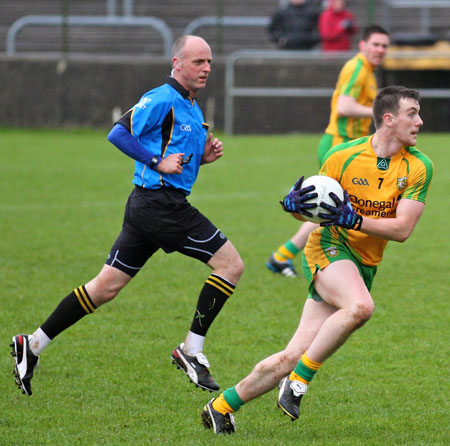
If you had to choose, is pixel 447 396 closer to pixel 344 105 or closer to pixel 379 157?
pixel 379 157

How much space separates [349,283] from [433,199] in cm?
883

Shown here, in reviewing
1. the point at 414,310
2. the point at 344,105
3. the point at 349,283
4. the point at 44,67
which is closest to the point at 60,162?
the point at 44,67

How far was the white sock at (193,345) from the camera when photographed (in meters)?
5.63

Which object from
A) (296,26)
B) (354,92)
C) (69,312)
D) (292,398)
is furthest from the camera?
(296,26)

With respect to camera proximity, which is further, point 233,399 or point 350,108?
point 350,108

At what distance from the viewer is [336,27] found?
65.8 ft

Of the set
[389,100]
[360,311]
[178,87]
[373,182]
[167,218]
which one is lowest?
[360,311]

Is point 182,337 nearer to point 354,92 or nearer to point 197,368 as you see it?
point 197,368

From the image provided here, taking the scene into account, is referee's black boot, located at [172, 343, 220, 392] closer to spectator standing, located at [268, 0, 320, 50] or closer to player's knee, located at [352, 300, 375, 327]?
player's knee, located at [352, 300, 375, 327]

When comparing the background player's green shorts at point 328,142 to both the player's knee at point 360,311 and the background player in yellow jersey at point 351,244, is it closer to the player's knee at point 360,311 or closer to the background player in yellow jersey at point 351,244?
the background player in yellow jersey at point 351,244

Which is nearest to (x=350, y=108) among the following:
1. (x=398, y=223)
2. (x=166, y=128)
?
(x=166, y=128)

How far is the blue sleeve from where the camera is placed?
551cm

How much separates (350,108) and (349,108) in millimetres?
12

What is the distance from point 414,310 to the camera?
7.51m
